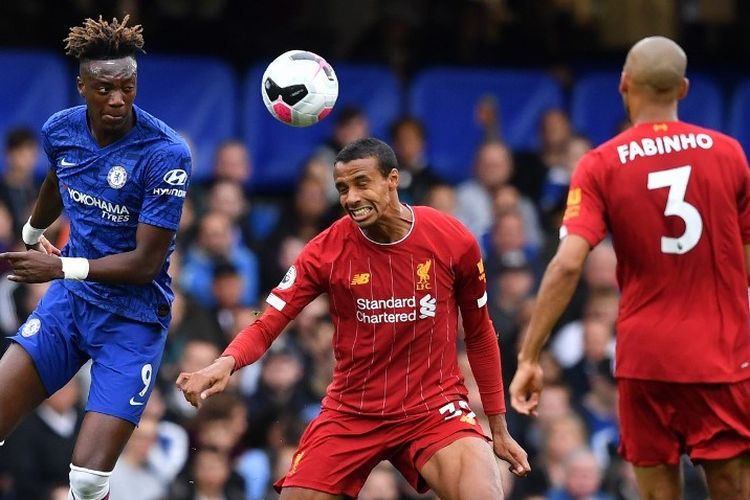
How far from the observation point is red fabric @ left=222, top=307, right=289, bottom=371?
7488 millimetres

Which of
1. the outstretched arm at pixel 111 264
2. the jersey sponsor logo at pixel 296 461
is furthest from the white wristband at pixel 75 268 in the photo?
the jersey sponsor logo at pixel 296 461

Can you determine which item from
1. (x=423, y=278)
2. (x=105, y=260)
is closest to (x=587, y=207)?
(x=423, y=278)

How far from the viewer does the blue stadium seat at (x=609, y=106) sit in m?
14.9

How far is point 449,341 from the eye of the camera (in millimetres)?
7910

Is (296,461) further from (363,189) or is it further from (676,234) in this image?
(676,234)

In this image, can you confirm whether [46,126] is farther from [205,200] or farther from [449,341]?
[205,200]

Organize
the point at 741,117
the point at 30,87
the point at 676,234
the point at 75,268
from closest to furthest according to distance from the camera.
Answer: the point at 676,234
the point at 75,268
the point at 30,87
the point at 741,117

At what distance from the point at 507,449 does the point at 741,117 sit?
828 cm

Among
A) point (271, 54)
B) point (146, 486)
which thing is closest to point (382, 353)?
point (146, 486)

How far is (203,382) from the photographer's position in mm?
7102

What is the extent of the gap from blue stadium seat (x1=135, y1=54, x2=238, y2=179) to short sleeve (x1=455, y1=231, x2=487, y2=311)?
5977 millimetres

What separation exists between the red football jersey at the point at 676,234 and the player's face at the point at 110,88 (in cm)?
224

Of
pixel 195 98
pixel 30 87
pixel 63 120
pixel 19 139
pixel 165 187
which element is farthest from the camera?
pixel 195 98

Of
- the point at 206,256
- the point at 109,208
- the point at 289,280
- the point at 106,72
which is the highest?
the point at 106,72
